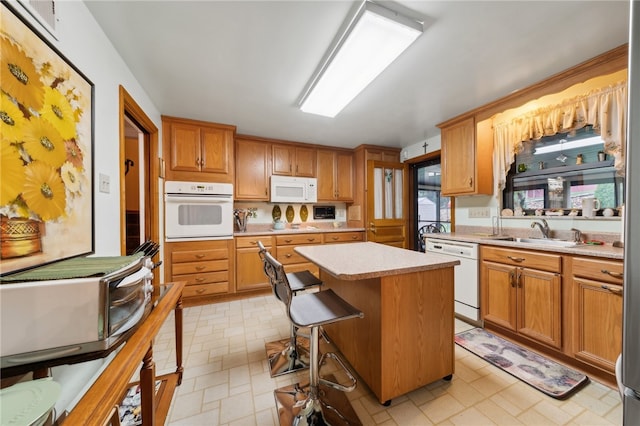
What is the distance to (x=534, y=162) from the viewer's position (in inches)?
98.2

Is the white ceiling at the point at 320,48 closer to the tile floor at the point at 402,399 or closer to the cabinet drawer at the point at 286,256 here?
the cabinet drawer at the point at 286,256

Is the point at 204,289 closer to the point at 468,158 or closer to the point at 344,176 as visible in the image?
the point at 344,176

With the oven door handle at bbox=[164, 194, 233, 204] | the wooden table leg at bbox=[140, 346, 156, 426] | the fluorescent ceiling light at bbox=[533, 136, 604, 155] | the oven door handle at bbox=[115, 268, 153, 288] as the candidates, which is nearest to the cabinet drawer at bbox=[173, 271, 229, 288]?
the oven door handle at bbox=[164, 194, 233, 204]

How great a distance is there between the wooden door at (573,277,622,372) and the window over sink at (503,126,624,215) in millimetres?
861

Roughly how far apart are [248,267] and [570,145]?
385 cm

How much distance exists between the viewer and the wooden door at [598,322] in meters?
1.48

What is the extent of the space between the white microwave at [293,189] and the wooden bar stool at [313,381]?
7.69ft

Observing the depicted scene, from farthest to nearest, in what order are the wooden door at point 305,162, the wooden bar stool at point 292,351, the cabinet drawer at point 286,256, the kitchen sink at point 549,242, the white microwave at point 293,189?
1. the wooden door at point 305,162
2. the white microwave at point 293,189
3. the cabinet drawer at point 286,256
4. the kitchen sink at point 549,242
5. the wooden bar stool at point 292,351

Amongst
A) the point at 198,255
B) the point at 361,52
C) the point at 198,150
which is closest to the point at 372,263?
the point at 361,52

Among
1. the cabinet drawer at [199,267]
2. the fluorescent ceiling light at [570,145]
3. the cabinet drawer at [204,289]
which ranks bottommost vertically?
the cabinet drawer at [204,289]

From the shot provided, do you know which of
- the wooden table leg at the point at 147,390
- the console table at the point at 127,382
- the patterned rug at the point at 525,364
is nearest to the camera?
the console table at the point at 127,382

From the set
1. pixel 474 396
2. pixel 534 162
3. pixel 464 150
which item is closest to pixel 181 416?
pixel 474 396

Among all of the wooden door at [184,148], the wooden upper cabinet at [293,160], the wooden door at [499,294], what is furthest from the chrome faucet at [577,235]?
the wooden door at [184,148]

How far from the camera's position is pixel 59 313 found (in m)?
0.63
